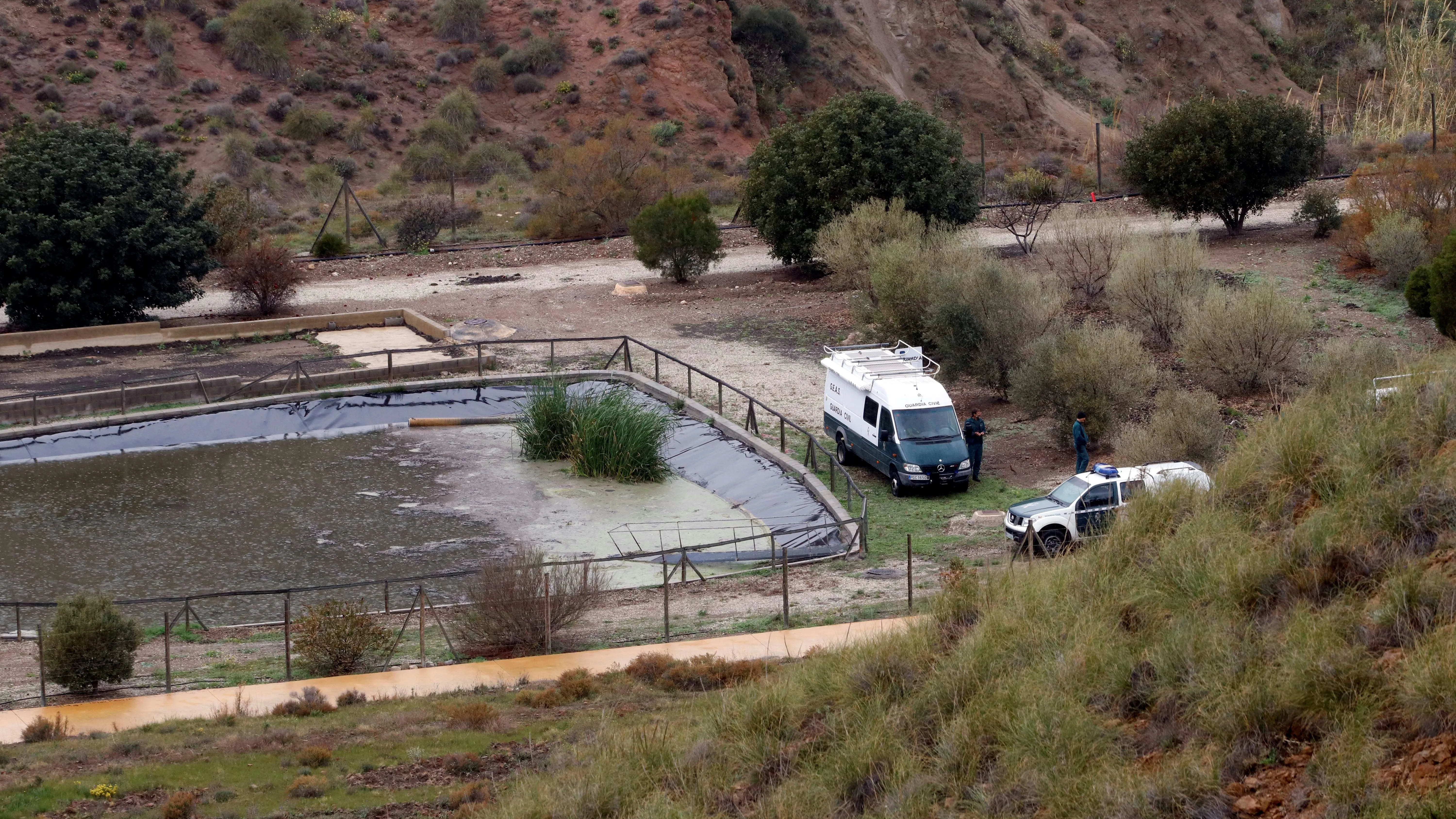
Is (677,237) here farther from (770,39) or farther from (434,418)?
(770,39)

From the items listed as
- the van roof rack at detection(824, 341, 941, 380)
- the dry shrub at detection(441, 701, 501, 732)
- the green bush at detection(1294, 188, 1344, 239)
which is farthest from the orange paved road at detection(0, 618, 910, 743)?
the green bush at detection(1294, 188, 1344, 239)

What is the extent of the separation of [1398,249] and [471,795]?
102 ft

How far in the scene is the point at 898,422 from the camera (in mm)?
23062

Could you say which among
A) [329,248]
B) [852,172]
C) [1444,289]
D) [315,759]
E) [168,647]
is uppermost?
[852,172]

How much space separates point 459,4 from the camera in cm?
7594

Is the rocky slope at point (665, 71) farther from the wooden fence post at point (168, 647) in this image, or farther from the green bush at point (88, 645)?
the green bush at point (88, 645)

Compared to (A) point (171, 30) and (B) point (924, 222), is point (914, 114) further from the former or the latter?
(A) point (171, 30)

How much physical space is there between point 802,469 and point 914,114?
66.4 feet

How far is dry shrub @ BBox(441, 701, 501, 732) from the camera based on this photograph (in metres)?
12.8

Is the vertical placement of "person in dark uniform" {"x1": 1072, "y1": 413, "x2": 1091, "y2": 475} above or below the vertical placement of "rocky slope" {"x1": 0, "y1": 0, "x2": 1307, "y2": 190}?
below

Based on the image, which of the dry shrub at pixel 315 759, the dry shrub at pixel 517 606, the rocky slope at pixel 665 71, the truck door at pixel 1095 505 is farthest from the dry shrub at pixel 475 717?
the rocky slope at pixel 665 71

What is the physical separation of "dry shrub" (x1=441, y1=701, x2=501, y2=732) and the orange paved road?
155 centimetres

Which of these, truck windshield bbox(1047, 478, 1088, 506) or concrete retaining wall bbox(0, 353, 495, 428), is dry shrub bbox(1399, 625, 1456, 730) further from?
concrete retaining wall bbox(0, 353, 495, 428)

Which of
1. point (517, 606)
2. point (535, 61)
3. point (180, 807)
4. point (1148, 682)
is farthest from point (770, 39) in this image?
point (1148, 682)
